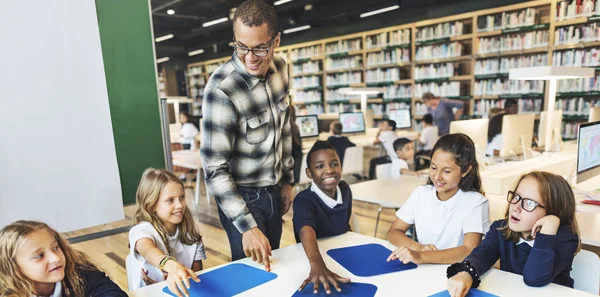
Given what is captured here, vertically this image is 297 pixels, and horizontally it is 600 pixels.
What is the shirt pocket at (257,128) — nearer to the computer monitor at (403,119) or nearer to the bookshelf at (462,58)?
the bookshelf at (462,58)

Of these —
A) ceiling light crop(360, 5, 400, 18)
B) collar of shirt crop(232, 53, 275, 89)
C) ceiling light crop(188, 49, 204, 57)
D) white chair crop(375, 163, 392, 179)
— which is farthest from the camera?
ceiling light crop(188, 49, 204, 57)

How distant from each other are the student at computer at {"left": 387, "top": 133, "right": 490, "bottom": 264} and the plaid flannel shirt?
0.62m

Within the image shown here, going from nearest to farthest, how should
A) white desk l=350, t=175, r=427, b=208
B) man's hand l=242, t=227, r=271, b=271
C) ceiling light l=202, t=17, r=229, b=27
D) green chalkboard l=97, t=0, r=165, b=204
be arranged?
man's hand l=242, t=227, r=271, b=271 < green chalkboard l=97, t=0, r=165, b=204 < white desk l=350, t=175, r=427, b=208 < ceiling light l=202, t=17, r=229, b=27

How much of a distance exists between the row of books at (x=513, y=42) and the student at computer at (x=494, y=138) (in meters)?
2.19

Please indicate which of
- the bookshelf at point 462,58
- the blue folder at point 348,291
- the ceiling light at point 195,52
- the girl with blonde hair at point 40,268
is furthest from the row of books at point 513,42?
the ceiling light at point 195,52

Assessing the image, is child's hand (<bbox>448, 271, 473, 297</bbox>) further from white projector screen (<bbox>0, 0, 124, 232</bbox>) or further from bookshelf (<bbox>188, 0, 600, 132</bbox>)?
bookshelf (<bbox>188, 0, 600, 132</bbox>)

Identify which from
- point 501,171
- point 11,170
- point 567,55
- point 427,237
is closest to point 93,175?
point 11,170

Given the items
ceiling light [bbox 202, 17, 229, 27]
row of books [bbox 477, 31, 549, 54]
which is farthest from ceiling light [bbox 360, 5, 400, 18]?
ceiling light [bbox 202, 17, 229, 27]

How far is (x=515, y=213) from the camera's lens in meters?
1.25

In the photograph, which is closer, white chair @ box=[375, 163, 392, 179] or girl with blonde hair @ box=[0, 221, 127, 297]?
girl with blonde hair @ box=[0, 221, 127, 297]

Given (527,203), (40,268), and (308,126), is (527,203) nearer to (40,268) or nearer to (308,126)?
(40,268)

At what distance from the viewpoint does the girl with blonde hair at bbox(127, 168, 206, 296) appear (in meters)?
1.47

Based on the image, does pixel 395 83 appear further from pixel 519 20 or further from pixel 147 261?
pixel 147 261

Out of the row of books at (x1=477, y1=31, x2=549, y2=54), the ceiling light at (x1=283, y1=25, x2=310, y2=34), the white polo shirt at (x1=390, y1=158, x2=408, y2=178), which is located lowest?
the white polo shirt at (x1=390, y1=158, x2=408, y2=178)
